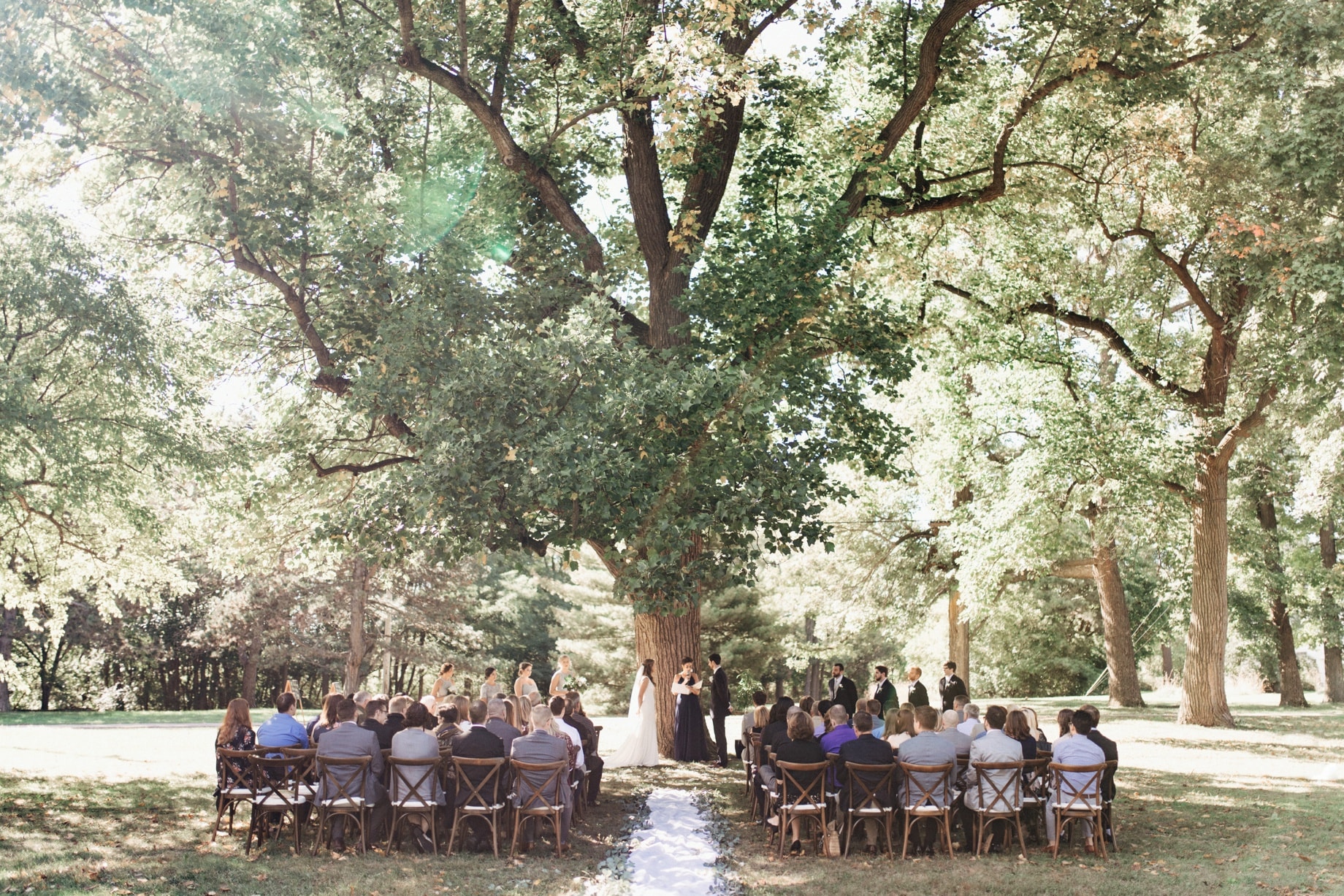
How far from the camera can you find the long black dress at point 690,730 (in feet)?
52.5

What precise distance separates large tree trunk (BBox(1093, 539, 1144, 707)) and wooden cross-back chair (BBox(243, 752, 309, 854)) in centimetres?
2216

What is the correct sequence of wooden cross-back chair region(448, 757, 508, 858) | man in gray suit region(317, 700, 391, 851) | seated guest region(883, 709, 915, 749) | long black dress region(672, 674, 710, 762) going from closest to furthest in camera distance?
wooden cross-back chair region(448, 757, 508, 858)
man in gray suit region(317, 700, 391, 851)
seated guest region(883, 709, 915, 749)
long black dress region(672, 674, 710, 762)

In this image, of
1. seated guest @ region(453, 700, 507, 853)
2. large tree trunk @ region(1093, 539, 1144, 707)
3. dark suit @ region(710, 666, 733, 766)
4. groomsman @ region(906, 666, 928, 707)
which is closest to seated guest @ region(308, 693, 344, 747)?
seated guest @ region(453, 700, 507, 853)

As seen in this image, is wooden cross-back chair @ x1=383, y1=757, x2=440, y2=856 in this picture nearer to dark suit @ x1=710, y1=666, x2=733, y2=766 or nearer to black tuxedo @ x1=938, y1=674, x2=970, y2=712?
dark suit @ x1=710, y1=666, x2=733, y2=766

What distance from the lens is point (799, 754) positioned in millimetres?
9797

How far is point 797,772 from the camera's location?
970 cm

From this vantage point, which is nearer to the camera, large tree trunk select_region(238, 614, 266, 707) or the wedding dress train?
the wedding dress train

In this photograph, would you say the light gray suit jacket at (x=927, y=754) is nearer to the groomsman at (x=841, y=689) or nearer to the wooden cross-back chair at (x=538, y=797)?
the wooden cross-back chair at (x=538, y=797)

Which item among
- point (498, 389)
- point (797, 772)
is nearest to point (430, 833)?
point (797, 772)

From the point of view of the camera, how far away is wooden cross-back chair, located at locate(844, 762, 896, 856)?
952 cm

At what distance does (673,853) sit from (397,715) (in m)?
3.00

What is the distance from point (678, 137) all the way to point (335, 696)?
25.1ft

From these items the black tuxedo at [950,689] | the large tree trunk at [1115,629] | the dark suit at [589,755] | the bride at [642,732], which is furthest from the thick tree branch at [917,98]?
the large tree trunk at [1115,629]

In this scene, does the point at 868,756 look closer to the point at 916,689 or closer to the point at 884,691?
the point at 884,691
